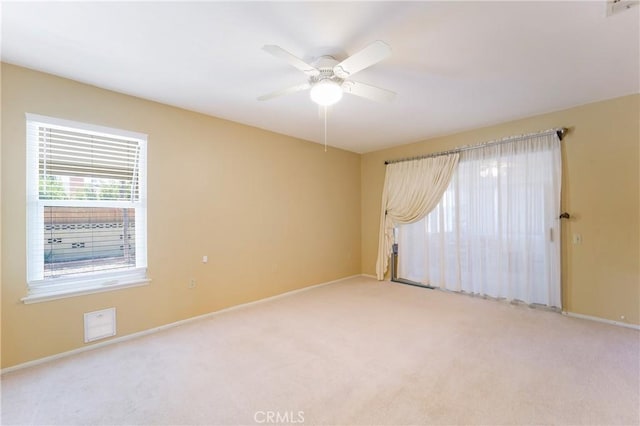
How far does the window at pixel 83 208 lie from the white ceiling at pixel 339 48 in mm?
585

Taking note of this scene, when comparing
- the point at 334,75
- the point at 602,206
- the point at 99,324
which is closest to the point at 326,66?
the point at 334,75

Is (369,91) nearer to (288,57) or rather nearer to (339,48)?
(339,48)

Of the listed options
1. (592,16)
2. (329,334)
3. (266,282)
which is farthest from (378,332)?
(592,16)

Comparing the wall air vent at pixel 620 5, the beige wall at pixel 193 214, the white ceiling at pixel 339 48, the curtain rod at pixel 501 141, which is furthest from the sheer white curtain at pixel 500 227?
the wall air vent at pixel 620 5

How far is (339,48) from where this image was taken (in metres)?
2.10

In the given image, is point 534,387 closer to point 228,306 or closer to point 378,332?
point 378,332

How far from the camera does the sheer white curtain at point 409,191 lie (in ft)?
14.8

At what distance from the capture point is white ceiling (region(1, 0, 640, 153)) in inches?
68.9

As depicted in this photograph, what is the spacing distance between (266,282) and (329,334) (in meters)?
1.53

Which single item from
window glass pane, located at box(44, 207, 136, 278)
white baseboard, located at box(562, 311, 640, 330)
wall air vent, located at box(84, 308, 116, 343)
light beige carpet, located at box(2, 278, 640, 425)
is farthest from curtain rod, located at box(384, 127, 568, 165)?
wall air vent, located at box(84, 308, 116, 343)

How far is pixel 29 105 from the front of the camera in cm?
240

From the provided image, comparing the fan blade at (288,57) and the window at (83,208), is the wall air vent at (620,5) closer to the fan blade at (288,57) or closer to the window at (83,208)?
the fan blade at (288,57)

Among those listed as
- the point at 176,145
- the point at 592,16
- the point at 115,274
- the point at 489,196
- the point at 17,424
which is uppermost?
the point at 592,16

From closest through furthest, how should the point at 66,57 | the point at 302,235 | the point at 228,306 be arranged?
the point at 66,57 < the point at 228,306 < the point at 302,235
